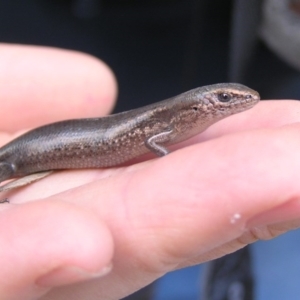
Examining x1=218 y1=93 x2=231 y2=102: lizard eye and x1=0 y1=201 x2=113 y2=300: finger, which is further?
x1=218 y1=93 x2=231 y2=102: lizard eye

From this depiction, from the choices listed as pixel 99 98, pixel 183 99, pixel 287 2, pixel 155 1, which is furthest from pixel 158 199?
pixel 155 1

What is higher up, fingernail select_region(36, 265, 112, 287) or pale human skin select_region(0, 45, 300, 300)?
pale human skin select_region(0, 45, 300, 300)

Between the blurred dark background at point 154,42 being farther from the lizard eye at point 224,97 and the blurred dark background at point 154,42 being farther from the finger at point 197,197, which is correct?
Result: the finger at point 197,197

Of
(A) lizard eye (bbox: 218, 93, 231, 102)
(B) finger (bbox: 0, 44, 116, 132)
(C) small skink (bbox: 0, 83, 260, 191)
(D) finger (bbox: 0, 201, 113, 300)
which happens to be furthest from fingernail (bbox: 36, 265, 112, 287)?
(B) finger (bbox: 0, 44, 116, 132)

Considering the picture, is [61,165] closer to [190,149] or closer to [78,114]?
[78,114]

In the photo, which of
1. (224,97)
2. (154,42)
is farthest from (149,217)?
(154,42)

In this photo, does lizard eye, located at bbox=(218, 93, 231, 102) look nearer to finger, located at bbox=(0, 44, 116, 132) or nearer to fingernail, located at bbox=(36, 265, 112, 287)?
finger, located at bbox=(0, 44, 116, 132)

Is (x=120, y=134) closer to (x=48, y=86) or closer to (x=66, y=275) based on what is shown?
(x=48, y=86)

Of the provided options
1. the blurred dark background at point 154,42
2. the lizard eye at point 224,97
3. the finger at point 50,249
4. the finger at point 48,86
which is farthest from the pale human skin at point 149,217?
the blurred dark background at point 154,42

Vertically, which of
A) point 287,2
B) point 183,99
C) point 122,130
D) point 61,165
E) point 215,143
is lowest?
point 61,165
